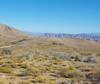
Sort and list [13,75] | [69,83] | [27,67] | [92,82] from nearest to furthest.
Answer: [69,83]
[92,82]
[13,75]
[27,67]

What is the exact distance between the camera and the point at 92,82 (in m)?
17.1

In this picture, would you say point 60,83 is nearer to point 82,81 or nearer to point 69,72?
point 82,81

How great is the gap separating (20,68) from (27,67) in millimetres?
642

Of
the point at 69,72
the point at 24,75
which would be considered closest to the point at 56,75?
the point at 69,72

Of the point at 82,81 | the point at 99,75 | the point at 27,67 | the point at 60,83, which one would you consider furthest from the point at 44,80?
the point at 27,67

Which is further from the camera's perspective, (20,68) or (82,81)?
(20,68)

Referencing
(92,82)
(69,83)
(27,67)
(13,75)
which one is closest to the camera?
(69,83)

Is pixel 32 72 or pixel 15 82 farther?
pixel 32 72

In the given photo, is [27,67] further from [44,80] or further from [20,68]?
[44,80]

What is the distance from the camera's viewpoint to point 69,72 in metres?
20.0

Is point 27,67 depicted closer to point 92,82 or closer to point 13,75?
point 13,75

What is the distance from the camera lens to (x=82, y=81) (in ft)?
56.4

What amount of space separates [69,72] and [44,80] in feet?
10.4

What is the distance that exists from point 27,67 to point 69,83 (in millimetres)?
7819
